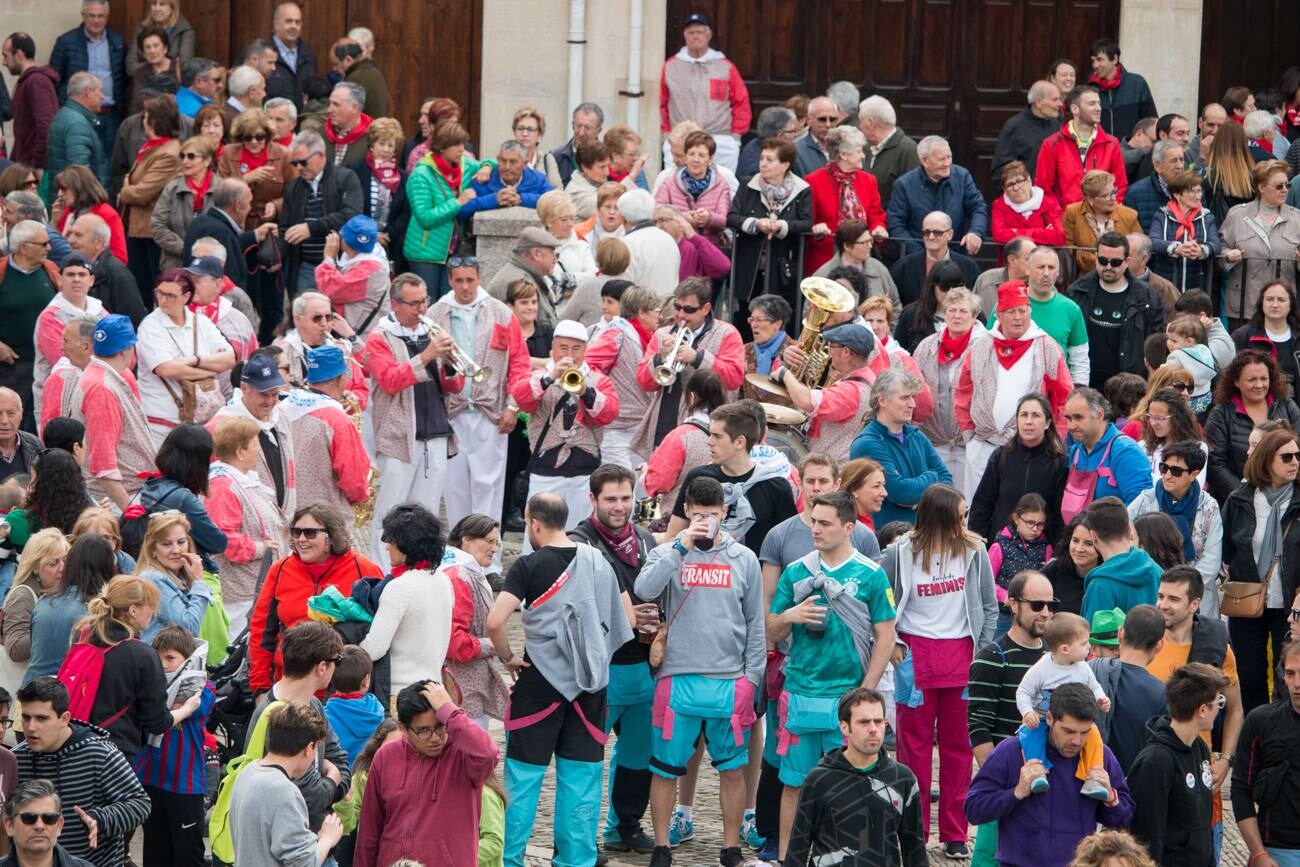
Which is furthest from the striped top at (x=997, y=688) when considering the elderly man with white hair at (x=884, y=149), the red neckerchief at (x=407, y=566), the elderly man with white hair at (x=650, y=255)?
the elderly man with white hair at (x=884, y=149)

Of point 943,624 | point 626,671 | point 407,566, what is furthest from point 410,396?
point 943,624

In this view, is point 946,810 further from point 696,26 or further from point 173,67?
point 173,67

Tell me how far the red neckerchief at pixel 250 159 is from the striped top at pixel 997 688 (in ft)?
26.3

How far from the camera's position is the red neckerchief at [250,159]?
15.1m

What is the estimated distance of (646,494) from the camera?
38.7 feet

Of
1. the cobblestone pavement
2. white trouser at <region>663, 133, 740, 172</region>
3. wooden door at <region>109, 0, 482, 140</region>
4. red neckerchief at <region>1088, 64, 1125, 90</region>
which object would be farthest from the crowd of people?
wooden door at <region>109, 0, 482, 140</region>

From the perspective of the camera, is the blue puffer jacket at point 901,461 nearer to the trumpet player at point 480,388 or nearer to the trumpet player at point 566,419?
the trumpet player at point 566,419

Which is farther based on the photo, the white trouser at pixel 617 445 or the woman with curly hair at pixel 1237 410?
the white trouser at pixel 617 445

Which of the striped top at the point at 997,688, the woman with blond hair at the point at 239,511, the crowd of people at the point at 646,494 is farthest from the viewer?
the woman with blond hair at the point at 239,511

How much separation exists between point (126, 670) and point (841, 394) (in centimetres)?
499

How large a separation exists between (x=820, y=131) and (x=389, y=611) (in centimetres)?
828

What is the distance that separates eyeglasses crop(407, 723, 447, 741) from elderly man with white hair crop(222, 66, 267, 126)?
9771 mm

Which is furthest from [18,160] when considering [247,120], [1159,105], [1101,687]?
[1101,687]

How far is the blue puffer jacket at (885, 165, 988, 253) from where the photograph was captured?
49.5 feet
